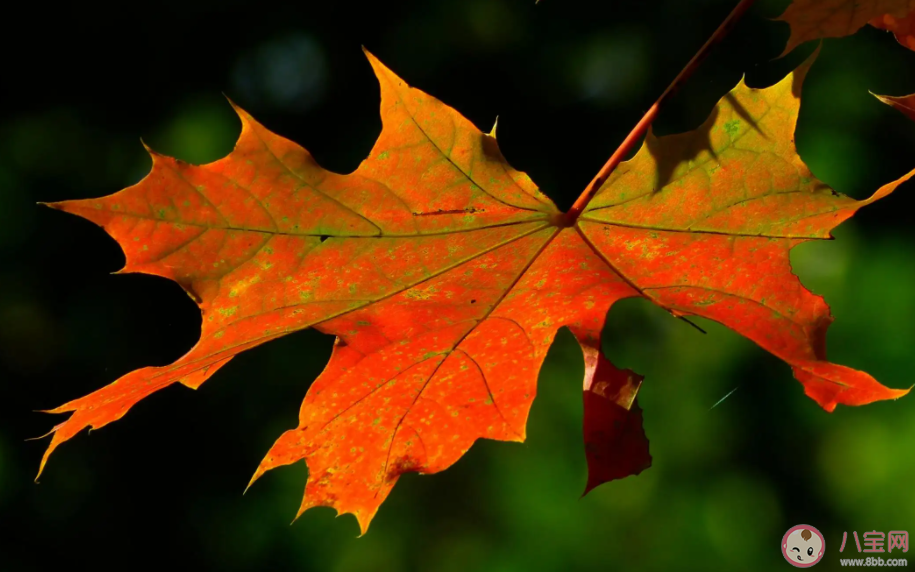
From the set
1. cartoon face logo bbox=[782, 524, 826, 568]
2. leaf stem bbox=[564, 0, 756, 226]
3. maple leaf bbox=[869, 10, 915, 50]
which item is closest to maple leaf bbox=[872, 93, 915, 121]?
maple leaf bbox=[869, 10, 915, 50]

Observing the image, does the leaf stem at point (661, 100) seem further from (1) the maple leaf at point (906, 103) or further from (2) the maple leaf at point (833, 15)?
(1) the maple leaf at point (906, 103)

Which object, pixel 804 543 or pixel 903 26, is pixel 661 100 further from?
pixel 804 543

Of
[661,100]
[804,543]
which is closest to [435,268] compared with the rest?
[661,100]

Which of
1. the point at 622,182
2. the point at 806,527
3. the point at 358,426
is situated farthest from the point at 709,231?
the point at 806,527

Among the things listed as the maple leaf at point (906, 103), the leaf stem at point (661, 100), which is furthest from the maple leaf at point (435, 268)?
the maple leaf at point (906, 103)

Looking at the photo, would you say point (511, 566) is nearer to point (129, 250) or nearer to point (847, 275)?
point (847, 275)

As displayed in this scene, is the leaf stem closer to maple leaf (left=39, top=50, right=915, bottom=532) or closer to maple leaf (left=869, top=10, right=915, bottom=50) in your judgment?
maple leaf (left=39, top=50, right=915, bottom=532)
